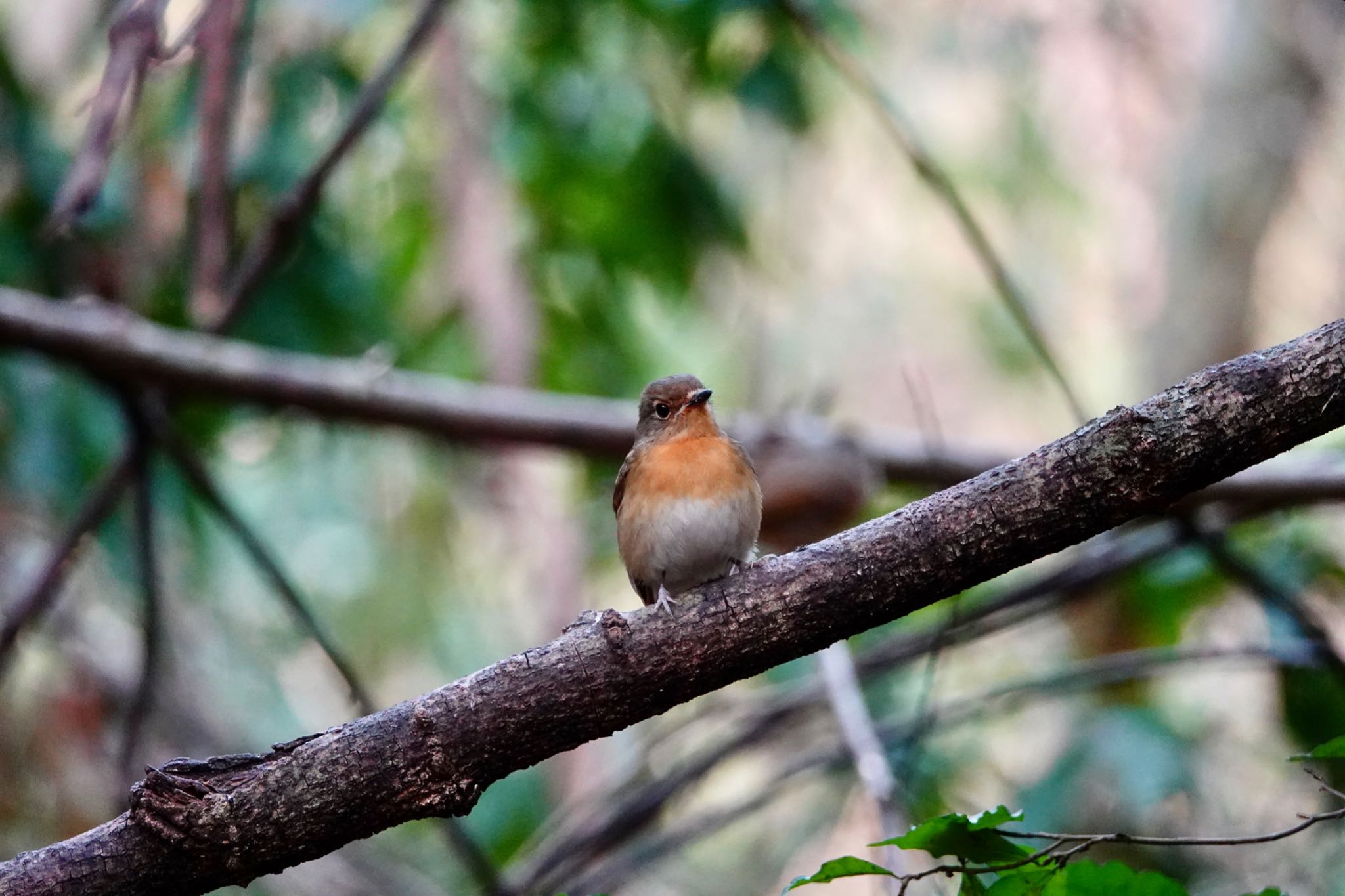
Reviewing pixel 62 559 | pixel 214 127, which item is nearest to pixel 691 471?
pixel 214 127

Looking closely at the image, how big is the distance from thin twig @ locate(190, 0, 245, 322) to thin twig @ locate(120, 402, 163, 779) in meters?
1.04

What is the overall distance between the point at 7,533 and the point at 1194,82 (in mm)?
7164

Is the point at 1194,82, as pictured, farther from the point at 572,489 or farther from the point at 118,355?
the point at 118,355

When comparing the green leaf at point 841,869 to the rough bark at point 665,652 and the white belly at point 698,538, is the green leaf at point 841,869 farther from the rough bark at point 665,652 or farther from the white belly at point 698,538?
the white belly at point 698,538

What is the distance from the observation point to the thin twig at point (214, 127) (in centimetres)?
231

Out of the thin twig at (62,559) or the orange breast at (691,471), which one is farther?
the thin twig at (62,559)

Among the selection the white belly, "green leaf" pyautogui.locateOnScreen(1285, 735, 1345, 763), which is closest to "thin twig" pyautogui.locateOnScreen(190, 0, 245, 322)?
the white belly

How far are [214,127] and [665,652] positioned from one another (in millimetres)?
1397

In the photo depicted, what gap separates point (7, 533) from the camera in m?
6.41

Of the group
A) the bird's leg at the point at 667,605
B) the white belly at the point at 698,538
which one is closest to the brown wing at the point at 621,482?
the white belly at the point at 698,538

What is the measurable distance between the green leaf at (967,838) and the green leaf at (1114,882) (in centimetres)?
9

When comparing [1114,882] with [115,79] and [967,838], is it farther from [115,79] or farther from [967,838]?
[115,79]

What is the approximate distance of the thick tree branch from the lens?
16.5 feet

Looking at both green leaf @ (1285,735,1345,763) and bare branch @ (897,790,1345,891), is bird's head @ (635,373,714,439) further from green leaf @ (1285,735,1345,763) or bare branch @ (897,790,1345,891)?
green leaf @ (1285,735,1345,763)
